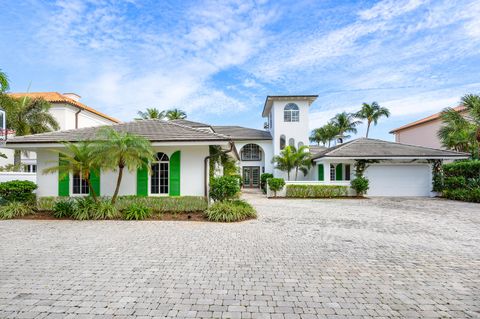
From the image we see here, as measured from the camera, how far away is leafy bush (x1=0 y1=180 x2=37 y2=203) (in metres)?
11.0

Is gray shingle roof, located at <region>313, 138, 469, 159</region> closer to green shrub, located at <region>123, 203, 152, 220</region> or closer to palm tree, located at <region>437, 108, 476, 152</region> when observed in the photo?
palm tree, located at <region>437, 108, 476, 152</region>

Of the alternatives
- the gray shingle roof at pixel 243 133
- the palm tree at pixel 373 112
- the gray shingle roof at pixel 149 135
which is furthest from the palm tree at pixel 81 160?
the palm tree at pixel 373 112

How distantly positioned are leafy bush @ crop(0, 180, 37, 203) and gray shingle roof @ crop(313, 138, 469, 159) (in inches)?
729

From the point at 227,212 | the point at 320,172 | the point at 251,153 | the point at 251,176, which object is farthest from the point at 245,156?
the point at 227,212

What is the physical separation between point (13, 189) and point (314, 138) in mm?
40043

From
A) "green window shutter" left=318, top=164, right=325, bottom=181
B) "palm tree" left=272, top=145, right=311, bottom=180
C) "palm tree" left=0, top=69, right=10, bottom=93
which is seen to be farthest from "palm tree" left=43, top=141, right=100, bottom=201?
"green window shutter" left=318, top=164, right=325, bottom=181

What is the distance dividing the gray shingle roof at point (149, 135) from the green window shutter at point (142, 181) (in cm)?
164

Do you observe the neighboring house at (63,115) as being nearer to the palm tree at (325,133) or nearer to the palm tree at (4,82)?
the palm tree at (4,82)

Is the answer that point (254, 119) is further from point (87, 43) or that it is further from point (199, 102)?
point (87, 43)

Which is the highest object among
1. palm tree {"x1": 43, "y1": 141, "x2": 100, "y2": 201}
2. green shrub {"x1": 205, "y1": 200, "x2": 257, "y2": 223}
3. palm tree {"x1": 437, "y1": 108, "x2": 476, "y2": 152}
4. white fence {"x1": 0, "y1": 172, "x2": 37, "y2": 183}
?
palm tree {"x1": 437, "y1": 108, "x2": 476, "y2": 152}

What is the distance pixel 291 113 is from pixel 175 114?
17.5 meters

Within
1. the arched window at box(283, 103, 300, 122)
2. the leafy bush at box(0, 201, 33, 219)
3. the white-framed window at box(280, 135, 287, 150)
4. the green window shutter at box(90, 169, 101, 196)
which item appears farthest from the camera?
the white-framed window at box(280, 135, 287, 150)

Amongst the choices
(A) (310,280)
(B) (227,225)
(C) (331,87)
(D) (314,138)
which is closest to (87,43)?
(B) (227,225)

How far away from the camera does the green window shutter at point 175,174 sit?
11.7 meters
